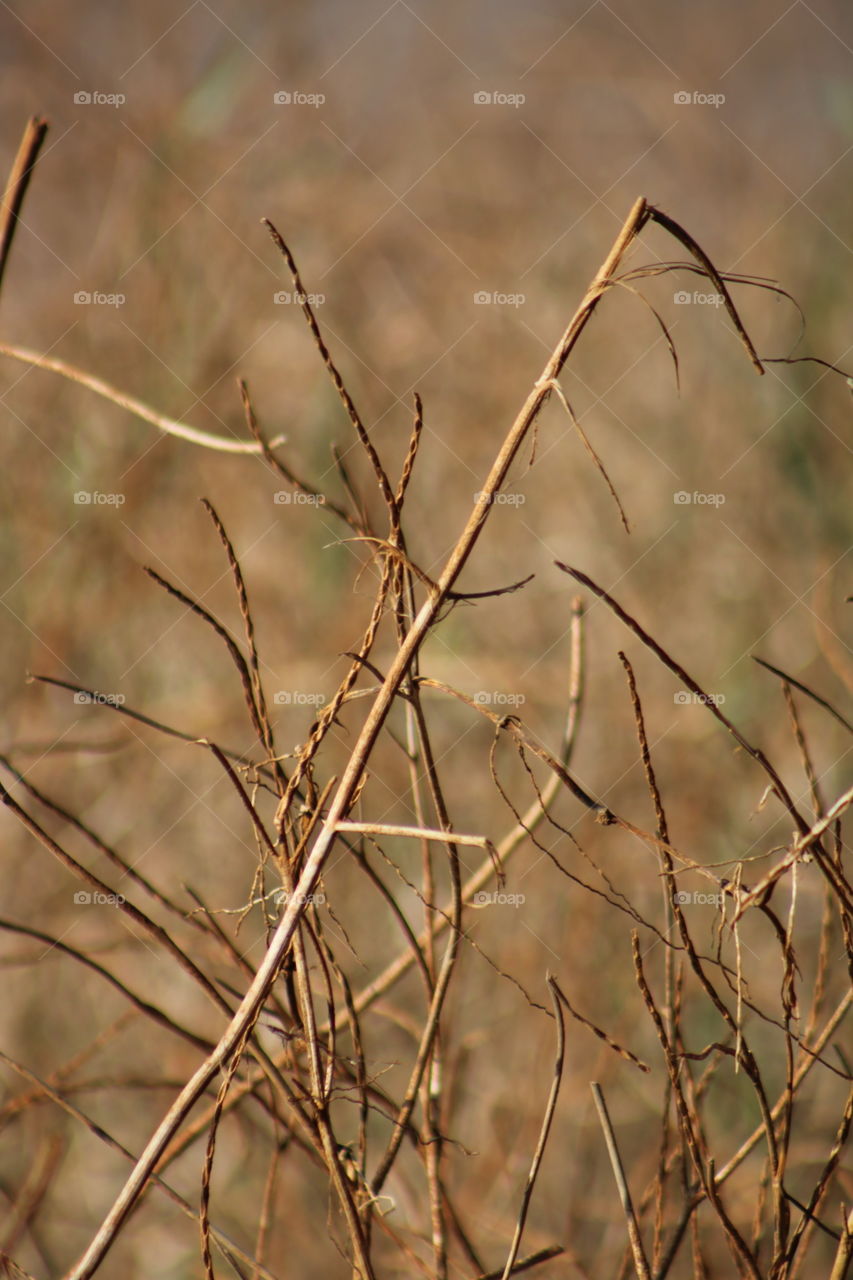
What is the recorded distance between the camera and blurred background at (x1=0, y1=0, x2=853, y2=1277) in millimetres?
1868

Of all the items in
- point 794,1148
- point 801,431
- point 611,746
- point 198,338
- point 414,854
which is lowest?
point 794,1148

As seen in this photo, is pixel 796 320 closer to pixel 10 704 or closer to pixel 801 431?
pixel 801 431

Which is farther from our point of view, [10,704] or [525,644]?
[525,644]

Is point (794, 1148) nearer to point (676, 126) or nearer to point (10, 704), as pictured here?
point (10, 704)

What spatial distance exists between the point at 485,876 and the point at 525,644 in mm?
1626

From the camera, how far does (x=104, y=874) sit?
1.92 metres

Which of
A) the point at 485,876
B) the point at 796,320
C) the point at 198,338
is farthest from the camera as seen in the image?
the point at 796,320

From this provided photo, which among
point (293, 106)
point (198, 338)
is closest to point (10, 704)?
point (198, 338)

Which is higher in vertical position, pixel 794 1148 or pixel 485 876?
pixel 485 876

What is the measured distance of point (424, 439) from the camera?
2.30m

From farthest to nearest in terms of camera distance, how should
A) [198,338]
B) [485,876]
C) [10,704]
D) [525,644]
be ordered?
[525,644] → [198,338] → [10,704] → [485,876]

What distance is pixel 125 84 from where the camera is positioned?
198cm

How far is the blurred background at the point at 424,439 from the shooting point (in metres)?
1.87

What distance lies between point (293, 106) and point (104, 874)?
1597 millimetres
